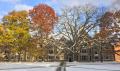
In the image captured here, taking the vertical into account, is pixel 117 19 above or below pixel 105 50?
above

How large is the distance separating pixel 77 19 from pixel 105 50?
1056 centimetres

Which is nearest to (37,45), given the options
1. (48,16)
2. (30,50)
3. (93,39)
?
(30,50)

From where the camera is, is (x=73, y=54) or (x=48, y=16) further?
(x=48, y=16)

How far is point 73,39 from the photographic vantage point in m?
61.0

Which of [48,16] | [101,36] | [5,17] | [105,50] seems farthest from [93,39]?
[5,17]

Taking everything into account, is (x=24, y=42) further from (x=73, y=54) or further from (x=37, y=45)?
(x=73, y=54)

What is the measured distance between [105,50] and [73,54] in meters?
9.64

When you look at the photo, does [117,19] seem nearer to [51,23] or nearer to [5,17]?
[51,23]

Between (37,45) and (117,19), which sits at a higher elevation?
(117,19)

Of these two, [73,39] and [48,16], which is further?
[48,16]

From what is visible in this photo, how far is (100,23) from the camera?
2402 inches

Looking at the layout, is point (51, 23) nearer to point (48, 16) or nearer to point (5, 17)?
point (48, 16)

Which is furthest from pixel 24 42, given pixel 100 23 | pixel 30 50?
pixel 100 23

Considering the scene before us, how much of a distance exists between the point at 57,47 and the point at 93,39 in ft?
23.4
